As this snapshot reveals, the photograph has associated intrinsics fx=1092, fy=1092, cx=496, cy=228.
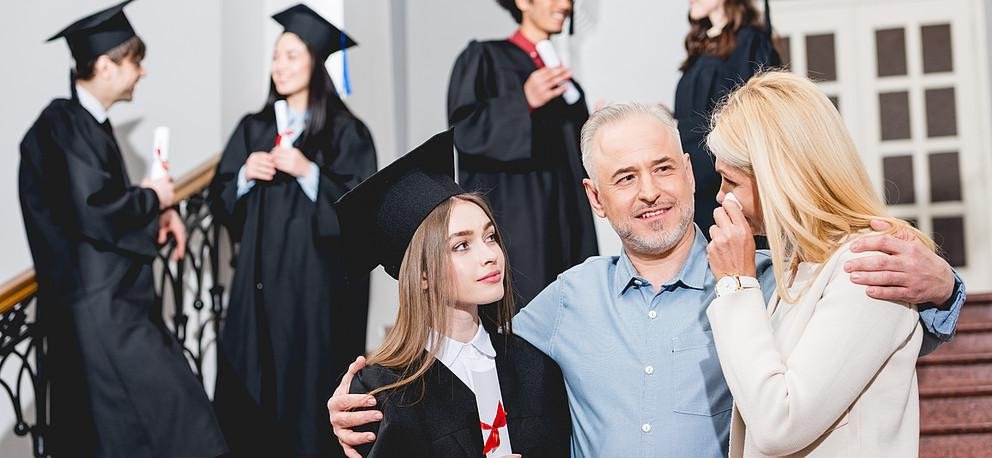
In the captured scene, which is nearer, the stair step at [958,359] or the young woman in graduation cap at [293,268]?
the stair step at [958,359]

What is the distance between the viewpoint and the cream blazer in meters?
1.98

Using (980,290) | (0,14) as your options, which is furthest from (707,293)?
(980,290)

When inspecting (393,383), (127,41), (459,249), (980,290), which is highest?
(127,41)

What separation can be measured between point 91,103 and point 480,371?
3336mm

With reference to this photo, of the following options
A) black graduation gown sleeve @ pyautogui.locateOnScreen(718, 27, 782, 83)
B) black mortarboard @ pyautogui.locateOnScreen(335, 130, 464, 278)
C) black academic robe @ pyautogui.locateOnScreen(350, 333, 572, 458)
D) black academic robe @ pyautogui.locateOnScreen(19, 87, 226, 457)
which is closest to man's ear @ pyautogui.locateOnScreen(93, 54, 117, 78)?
black academic robe @ pyautogui.locateOnScreen(19, 87, 226, 457)

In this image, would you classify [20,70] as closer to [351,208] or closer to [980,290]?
[351,208]

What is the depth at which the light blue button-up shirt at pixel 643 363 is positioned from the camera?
2.36 metres

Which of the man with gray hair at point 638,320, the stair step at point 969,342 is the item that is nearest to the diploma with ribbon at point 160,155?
the man with gray hair at point 638,320

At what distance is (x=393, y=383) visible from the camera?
226 cm

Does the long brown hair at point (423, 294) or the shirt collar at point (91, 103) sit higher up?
the shirt collar at point (91, 103)

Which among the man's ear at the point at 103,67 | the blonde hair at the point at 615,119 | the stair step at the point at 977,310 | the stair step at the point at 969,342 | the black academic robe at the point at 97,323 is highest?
the man's ear at the point at 103,67

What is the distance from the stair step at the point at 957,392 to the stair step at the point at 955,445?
0.26 m

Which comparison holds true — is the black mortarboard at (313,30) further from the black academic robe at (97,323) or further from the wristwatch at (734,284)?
the wristwatch at (734,284)

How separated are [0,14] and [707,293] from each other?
4.51 meters
